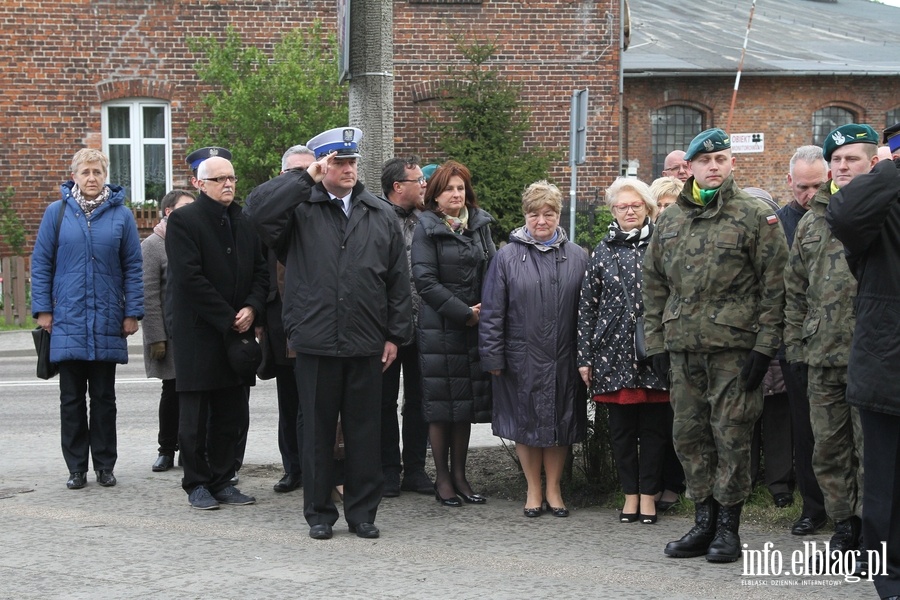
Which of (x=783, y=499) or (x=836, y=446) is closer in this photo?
(x=836, y=446)

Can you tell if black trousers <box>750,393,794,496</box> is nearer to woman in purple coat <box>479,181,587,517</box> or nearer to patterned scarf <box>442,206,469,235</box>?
woman in purple coat <box>479,181,587,517</box>

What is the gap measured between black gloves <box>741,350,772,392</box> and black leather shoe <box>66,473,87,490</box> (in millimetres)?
4390

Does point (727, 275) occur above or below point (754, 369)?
above

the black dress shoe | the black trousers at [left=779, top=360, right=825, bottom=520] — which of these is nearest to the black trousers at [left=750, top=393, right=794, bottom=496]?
the black trousers at [left=779, top=360, right=825, bottom=520]

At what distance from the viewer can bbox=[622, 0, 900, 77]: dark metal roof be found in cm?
2939

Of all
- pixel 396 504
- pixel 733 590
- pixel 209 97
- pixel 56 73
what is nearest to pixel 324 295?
pixel 396 504

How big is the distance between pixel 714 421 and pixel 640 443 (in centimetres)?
100

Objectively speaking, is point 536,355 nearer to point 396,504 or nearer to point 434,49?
point 396,504

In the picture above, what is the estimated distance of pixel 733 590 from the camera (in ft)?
17.6

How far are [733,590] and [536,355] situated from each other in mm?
2119

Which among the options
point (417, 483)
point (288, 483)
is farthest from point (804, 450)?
point (288, 483)

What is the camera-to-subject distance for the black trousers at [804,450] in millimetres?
6477

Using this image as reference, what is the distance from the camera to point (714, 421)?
6004 mm

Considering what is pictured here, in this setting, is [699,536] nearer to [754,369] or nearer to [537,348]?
[754,369]
